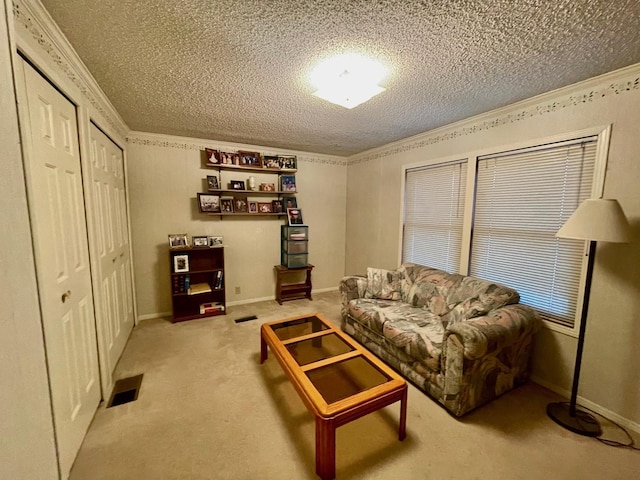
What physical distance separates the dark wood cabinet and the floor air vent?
113cm

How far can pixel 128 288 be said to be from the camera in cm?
306

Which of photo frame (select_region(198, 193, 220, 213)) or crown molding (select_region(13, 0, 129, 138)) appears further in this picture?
photo frame (select_region(198, 193, 220, 213))

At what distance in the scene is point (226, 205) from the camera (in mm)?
3666

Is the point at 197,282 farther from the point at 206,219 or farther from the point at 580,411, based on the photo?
the point at 580,411

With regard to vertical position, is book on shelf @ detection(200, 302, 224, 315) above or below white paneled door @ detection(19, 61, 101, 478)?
below

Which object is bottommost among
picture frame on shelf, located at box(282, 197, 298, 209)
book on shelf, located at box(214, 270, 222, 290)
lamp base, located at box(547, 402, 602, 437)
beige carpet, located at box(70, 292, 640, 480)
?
beige carpet, located at box(70, 292, 640, 480)

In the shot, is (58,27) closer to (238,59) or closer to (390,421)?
(238,59)

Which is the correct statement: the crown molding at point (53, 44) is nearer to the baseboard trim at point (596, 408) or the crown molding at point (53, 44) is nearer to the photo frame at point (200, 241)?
the photo frame at point (200, 241)

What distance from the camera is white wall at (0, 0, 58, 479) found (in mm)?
505

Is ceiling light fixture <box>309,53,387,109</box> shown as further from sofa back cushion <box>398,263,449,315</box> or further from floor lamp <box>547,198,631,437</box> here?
sofa back cushion <box>398,263,449,315</box>

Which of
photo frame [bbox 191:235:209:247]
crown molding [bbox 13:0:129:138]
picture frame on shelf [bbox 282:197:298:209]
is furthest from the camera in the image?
picture frame on shelf [bbox 282:197:298:209]

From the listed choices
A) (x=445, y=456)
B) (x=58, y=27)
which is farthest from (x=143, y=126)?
(x=445, y=456)

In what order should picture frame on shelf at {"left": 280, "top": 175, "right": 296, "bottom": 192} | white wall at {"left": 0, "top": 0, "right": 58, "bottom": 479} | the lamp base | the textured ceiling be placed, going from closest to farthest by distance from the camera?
white wall at {"left": 0, "top": 0, "right": 58, "bottom": 479}, the textured ceiling, the lamp base, picture frame on shelf at {"left": 280, "top": 175, "right": 296, "bottom": 192}

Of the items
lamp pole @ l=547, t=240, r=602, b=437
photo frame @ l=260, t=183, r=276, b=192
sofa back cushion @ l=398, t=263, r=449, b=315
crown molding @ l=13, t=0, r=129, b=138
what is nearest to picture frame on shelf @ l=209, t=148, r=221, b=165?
photo frame @ l=260, t=183, r=276, b=192
